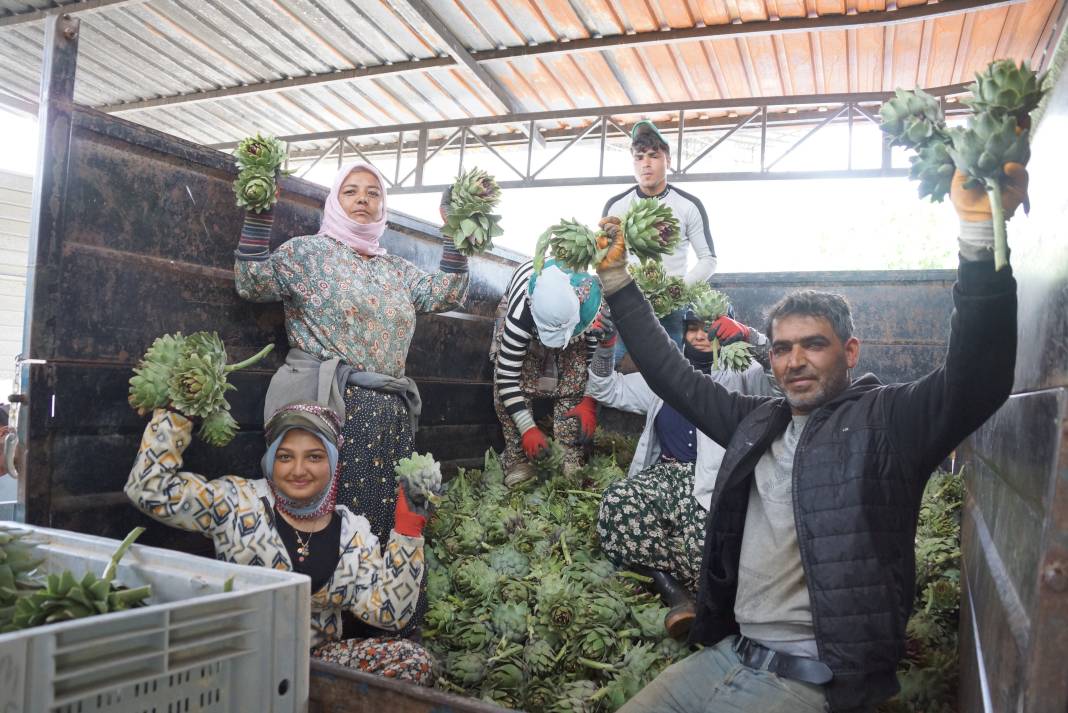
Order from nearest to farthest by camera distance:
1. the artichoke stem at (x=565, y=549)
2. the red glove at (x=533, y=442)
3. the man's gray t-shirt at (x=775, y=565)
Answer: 1. the man's gray t-shirt at (x=775, y=565)
2. the artichoke stem at (x=565, y=549)
3. the red glove at (x=533, y=442)

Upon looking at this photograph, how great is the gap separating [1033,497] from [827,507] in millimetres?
707

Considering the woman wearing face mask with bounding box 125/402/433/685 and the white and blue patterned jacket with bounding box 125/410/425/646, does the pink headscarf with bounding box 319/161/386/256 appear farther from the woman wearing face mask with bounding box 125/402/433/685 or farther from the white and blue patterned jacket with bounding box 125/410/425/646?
the white and blue patterned jacket with bounding box 125/410/425/646

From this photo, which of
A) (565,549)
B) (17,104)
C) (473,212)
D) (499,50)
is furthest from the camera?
(17,104)

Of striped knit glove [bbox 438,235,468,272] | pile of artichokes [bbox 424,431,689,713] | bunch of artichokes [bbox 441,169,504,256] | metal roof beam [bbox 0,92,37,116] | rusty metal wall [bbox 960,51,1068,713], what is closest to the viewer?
rusty metal wall [bbox 960,51,1068,713]

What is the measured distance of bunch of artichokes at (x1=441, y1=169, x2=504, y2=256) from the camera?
327 centimetres

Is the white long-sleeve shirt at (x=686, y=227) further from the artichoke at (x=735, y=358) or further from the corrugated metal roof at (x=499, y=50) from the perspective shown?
the corrugated metal roof at (x=499, y=50)

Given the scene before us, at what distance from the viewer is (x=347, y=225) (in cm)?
333

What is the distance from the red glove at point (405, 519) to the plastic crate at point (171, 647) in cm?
101

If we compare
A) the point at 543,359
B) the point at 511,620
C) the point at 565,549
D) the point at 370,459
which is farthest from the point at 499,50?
the point at 511,620

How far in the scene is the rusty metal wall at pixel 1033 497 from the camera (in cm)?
103

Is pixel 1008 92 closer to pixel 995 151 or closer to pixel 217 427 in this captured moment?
pixel 995 151

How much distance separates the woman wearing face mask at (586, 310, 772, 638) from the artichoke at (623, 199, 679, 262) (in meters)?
0.96

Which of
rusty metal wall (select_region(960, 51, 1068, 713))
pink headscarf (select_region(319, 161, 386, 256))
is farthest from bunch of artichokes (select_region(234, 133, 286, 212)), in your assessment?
rusty metal wall (select_region(960, 51, 1068, 713))

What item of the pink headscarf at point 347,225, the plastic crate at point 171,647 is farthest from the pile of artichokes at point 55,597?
the pink headscarf at point 347,225
